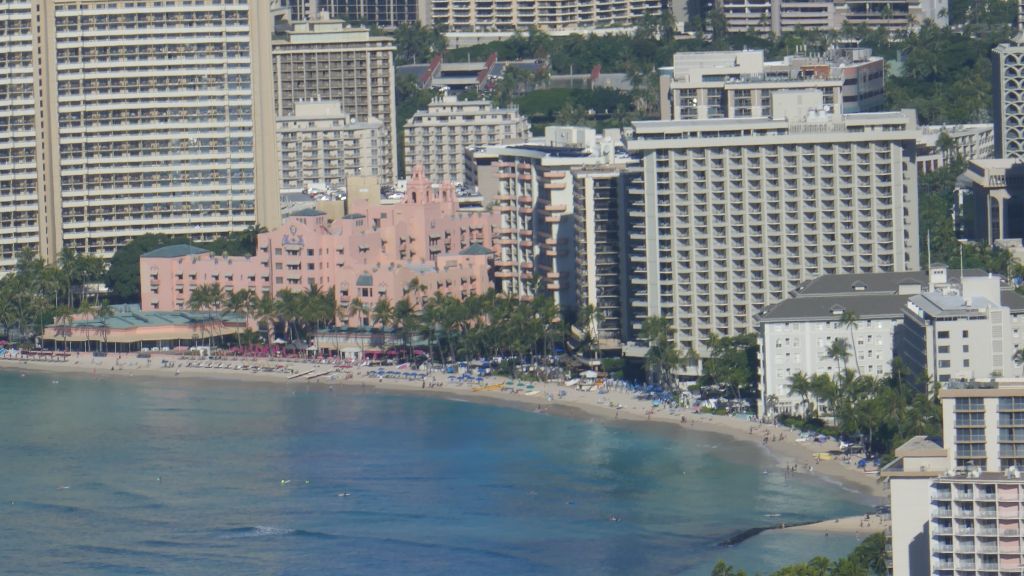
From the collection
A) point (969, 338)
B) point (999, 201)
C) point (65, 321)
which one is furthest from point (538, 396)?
point (999, 201)

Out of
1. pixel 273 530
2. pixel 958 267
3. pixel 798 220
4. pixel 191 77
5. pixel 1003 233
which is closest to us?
pixel 273 530

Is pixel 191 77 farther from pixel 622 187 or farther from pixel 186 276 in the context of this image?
pixel 622 187

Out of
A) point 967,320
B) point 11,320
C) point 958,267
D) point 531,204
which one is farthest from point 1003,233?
point 11,320

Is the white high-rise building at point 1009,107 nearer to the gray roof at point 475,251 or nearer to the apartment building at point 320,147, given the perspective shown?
the gray roof at point 475,251

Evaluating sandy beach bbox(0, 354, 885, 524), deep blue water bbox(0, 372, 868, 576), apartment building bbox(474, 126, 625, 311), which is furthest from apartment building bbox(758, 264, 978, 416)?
apartment building bbox(474, 126, 625, 311)

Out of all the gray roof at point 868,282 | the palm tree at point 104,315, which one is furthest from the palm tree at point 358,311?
the gray roof at point 868,282

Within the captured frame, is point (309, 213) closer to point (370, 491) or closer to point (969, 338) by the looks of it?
point (370, 491)
